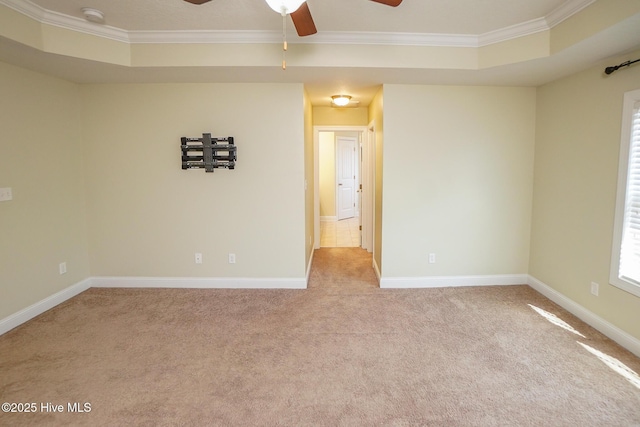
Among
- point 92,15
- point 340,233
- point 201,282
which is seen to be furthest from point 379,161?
point 340,233

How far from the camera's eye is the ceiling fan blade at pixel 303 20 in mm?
1945

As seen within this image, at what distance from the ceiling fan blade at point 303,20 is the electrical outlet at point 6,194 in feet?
9.55

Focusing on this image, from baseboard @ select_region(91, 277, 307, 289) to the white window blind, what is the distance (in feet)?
9.69

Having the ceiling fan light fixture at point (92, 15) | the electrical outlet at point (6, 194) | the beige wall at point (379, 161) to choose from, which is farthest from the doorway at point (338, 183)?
the ceiling fan light fixture at point (92, 15)

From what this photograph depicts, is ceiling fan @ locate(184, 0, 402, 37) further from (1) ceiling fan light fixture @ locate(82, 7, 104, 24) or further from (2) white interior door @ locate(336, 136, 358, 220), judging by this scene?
(2) white interior door @ locate(336, 136, 358, 220)

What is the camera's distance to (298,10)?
1.95 metres

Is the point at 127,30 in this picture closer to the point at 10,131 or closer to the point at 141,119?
the point at 141,119

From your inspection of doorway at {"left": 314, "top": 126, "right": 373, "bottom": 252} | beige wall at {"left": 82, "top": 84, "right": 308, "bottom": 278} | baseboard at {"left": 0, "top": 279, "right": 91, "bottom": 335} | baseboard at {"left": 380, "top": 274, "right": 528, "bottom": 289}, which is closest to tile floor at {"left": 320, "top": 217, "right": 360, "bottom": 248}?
doorway at {"left": 314, "top": 126, "right": 373, "bottom": 252}

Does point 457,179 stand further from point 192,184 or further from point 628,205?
point 192,184

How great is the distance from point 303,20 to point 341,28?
2.78ft

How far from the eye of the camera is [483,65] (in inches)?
118

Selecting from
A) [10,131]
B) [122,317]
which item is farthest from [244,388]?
[10,131]

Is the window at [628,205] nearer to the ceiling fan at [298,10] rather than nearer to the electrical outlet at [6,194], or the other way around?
the ceiling fan at [298,10]

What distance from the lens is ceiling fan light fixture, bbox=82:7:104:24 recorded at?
8.13 feet
